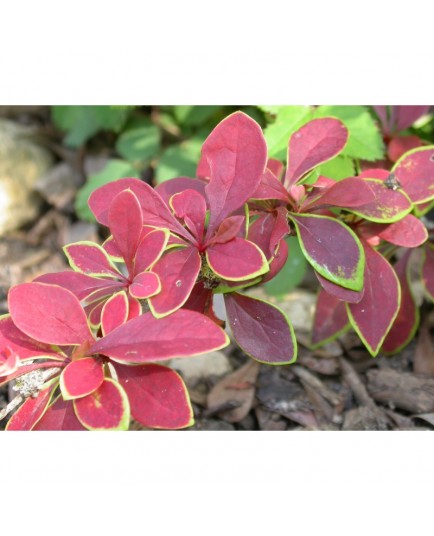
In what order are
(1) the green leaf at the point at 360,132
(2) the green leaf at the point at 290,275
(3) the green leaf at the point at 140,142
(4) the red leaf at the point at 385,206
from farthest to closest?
(3) the green leaf at the point at 140,142 < (2) the green leaf at the point at 290,275 < (1) the green leaf at the point at 360,132 < (4) the red leaf at the point at 385,206

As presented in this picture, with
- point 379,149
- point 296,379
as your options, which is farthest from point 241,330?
point 379,149

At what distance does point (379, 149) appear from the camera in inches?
48.8

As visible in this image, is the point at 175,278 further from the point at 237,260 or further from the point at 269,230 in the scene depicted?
the point at 269,230

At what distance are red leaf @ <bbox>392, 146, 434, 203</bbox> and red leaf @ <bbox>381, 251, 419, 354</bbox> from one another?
287mm

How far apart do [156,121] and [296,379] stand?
1.02 m

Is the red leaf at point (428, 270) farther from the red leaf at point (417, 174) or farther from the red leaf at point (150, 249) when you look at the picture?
the red leaf at point (150, 249)

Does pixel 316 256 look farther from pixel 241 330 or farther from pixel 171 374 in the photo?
pixel 171 374

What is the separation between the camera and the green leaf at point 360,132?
4.02 ft

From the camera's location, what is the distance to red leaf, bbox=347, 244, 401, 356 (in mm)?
943

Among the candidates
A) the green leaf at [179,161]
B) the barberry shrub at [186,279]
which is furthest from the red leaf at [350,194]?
the green leaf at [179,161]

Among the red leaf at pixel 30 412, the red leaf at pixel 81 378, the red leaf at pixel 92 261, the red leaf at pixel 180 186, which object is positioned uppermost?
the red leaf at pixel 180 186

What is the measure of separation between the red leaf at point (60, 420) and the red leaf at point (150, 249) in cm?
20

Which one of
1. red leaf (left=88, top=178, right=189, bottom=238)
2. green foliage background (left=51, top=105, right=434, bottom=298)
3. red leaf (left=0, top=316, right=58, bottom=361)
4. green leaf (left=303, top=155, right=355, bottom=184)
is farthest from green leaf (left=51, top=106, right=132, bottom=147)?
red leaf (left=0, top=316, right=58, bottom=361)

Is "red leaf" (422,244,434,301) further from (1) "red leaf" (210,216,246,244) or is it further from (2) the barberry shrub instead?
(1) "red leaf" (210,216,246,244)
